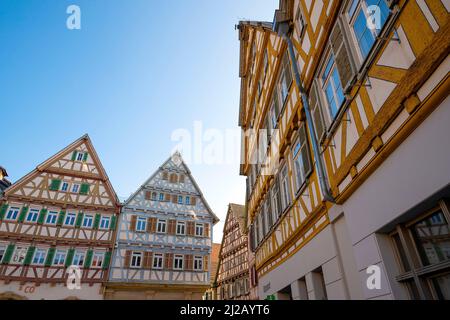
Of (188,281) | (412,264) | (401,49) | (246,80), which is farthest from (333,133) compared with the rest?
(188,281)

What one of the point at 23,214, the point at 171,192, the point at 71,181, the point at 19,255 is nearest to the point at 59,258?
the point at 19,255

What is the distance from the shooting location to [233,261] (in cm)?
2917

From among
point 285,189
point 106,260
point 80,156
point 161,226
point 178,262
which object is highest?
point 80,156

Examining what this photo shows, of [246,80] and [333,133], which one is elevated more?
[246,80]

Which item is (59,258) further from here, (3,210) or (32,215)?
(3,210)

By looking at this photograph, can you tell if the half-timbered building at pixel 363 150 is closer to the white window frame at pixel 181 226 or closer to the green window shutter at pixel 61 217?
the white window frame at pixel 181 226

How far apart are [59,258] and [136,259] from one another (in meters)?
5.12

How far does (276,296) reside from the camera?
881 centimetres
